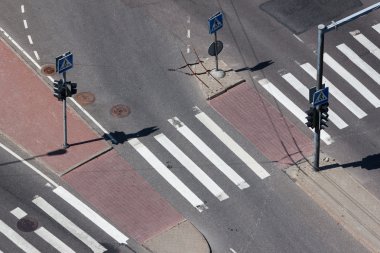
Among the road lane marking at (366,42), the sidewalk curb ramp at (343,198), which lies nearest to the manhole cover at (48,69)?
the sidewalk curb ramp at (343,198)

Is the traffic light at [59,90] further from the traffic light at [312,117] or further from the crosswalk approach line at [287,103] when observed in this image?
the traffic light at [312,117]

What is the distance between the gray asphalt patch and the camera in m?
58.8

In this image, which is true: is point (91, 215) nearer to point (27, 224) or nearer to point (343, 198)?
point (27, 224)

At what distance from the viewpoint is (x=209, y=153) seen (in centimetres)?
5178

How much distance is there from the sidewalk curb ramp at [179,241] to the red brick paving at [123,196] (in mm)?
354

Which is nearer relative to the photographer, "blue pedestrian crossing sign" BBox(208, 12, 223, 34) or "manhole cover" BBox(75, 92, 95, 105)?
"blue pedestrian crossing sign" BBox(208, 12, 223, 34)

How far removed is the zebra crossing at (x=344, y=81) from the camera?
177 ft

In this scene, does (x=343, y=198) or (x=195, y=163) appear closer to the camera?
(x=343, y=198)

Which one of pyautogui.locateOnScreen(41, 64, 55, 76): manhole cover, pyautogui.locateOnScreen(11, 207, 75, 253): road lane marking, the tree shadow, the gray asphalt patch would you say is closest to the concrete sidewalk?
pyautogui.locateOnScreen(41, 64, 55, 76): manhole cover

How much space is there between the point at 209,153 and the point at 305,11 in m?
12.4

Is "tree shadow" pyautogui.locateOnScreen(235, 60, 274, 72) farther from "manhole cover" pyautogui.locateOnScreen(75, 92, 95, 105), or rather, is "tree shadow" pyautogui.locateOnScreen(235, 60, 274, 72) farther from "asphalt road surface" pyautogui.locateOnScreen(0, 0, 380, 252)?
"manhole cover" pyautogui.locateOnScreen(75, 92, 95, 105)

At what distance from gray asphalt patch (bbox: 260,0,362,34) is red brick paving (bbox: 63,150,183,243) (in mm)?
13810

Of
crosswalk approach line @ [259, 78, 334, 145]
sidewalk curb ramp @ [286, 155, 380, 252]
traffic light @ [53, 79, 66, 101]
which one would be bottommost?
sidewalk curb ramp @ [286, 155, 380, 252]

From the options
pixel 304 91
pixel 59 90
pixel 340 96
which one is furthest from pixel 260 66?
pixel 59 90
